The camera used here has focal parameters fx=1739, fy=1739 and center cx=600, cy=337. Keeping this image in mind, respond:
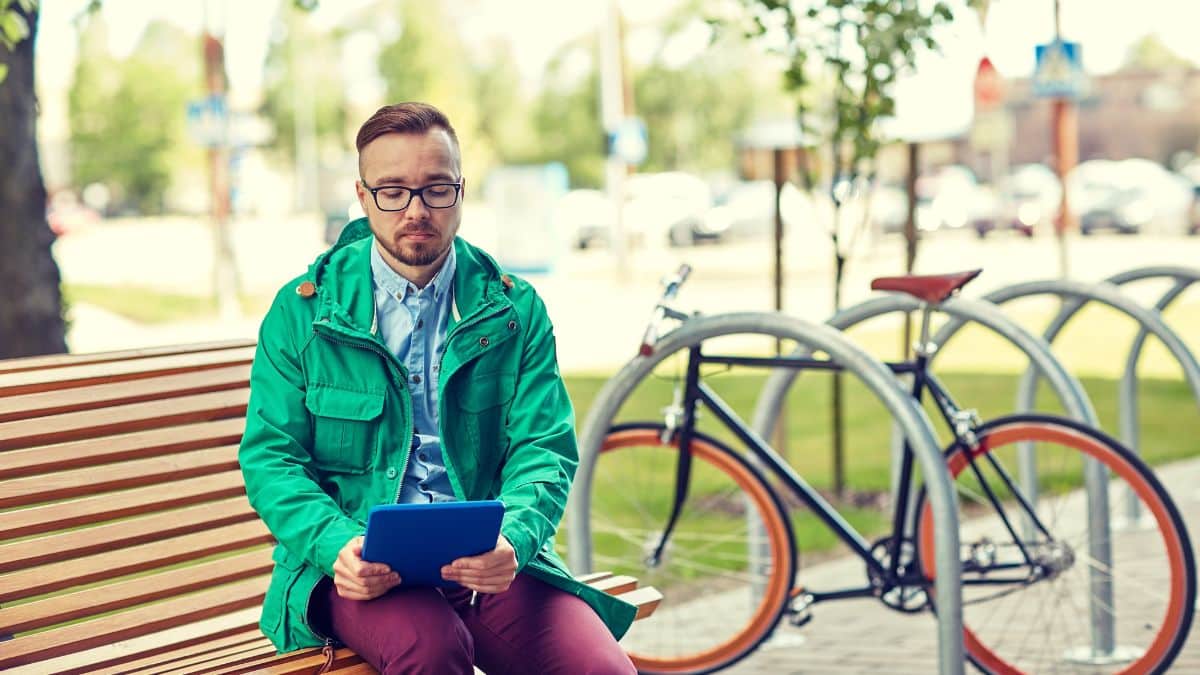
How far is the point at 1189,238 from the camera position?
36500 millimetres

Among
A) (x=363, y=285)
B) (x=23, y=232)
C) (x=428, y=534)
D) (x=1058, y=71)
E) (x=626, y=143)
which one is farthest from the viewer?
(x=626, y=143)

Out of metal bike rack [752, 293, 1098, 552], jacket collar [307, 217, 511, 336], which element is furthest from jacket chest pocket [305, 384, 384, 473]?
metal bike rack [752, 293, 1098, 552]

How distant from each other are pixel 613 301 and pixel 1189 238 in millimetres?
17541

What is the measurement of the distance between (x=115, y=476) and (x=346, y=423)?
0.90 meters

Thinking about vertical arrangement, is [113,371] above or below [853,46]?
below

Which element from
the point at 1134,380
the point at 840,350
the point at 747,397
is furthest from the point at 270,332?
the point at 747,397

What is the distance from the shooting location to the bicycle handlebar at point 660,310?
448cm

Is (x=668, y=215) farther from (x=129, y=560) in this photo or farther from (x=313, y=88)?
(x=313, y=88)

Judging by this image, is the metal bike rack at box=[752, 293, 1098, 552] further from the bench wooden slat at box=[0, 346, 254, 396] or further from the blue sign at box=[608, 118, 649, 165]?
the blue sign at box=[608, 118, 649, 165]

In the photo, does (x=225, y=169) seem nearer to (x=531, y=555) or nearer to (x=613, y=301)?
(x=613, y=301)

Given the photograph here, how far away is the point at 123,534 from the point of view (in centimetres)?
380

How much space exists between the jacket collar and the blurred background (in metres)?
3.66

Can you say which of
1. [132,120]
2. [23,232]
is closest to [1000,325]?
[23,232]

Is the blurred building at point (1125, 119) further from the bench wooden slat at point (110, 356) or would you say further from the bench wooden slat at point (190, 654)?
the bench wooden slat at point (190, 654)
